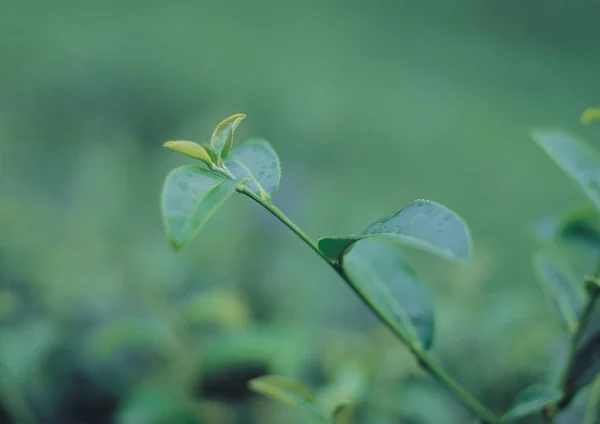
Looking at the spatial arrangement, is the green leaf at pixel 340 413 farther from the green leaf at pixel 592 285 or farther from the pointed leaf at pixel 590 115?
the pointed leaf at pixel 590 115

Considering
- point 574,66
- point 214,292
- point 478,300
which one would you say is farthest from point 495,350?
point 574,66

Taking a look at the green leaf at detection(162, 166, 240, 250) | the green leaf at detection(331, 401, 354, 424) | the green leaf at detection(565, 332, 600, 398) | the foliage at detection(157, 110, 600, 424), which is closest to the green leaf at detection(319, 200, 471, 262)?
the foliage at detection(157, 110, 600, 424)

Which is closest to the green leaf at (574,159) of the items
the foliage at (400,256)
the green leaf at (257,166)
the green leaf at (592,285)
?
the foliage at (400,256)

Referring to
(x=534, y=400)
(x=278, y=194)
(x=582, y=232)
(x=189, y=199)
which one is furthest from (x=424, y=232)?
(x=278, y=194)

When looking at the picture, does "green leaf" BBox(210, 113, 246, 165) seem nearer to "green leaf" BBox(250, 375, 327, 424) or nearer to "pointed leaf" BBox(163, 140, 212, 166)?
"pointed leaf" BBox(163, 140, 212, 166)

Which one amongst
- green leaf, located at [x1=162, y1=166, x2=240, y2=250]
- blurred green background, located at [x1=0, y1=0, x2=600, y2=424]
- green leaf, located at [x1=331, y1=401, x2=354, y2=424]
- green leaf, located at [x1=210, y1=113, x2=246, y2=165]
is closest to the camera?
green leaf, located at [x1=162, y1=166, x2=240, y2=250]

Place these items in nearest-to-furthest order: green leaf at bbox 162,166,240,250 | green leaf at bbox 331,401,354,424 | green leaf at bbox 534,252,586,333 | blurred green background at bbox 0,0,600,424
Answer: green leaf at bbox 162,166,240,250
green leaf at bbox 331,401,354,424
green leaf at bbox 534,252,586,333
blurred green background at bbox 0,0,600,424
